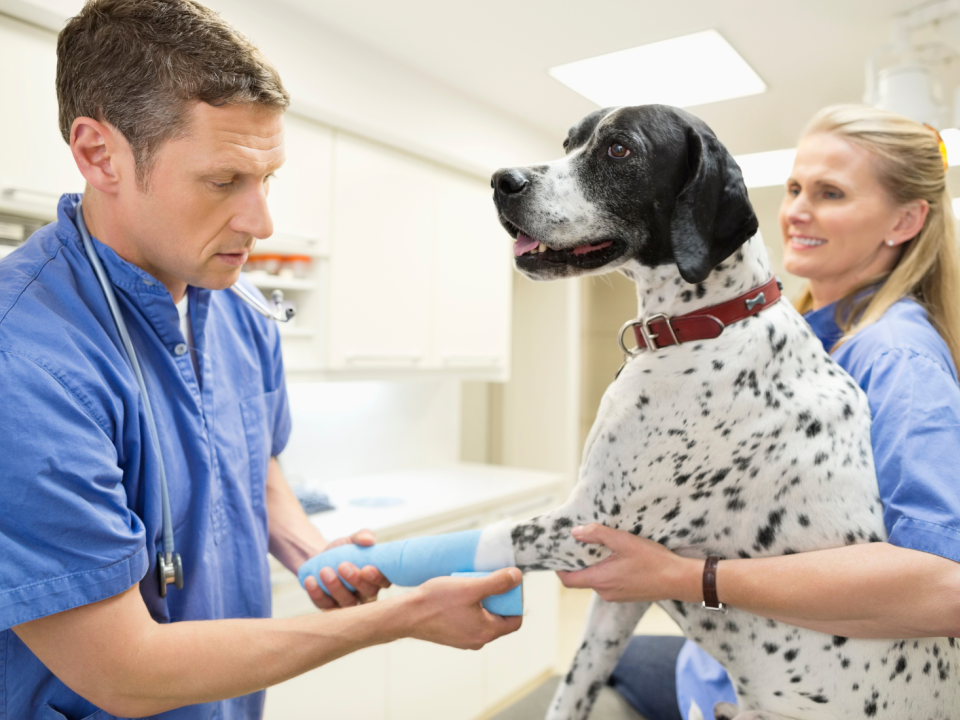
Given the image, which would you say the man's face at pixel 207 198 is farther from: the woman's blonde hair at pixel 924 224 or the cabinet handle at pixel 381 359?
the cabinet handle at pixel 381 359

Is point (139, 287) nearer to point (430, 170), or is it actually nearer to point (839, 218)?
point (839, 218)

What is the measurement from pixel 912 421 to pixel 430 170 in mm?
2872

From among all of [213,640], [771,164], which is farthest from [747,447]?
[771,164]

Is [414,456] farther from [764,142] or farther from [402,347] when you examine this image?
[764,142]

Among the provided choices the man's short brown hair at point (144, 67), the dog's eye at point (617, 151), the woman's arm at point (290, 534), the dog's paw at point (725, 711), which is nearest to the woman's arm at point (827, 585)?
the dog's paw at point (725, 711)

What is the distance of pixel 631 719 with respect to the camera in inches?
65.4

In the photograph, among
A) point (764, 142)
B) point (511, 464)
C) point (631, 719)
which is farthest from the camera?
point (511, 464)

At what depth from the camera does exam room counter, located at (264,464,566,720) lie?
8.38 feet

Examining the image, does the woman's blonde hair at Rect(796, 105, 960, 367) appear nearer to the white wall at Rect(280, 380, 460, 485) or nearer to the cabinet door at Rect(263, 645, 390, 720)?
the cabinet door at Rect(263, 645, 390, 720)

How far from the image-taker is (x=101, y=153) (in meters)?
1.03

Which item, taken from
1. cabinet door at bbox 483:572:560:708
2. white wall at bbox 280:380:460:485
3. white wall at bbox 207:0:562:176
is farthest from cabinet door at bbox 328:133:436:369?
cabinet door at bbox 483:572:560:708

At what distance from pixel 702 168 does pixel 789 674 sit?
0.87 m

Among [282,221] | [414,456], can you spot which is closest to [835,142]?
[282,221]

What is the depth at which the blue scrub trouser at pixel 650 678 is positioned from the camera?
1701mm
